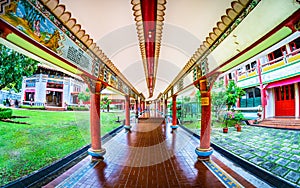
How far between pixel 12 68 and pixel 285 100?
41.3 feet

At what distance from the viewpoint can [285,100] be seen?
28.5ft

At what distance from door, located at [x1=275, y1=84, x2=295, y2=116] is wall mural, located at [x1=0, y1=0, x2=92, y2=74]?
11038 millimetres

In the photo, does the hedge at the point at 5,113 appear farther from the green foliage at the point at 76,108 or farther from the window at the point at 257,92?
the window at the point at 257,92

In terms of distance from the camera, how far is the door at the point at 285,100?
27.3 feet

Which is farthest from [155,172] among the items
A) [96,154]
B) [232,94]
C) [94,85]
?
[232,94]

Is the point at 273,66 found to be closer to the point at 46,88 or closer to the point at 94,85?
the point at 94,85

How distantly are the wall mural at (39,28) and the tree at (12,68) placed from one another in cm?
267

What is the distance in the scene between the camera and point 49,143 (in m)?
4.86

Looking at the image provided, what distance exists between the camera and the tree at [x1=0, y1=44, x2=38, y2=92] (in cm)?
351

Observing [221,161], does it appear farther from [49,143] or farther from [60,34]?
[49,143]

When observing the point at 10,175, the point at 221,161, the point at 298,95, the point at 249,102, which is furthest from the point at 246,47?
the point at 249,102

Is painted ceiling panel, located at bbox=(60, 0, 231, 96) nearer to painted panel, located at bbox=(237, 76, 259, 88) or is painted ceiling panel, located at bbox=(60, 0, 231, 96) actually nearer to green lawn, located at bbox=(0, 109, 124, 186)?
green lawn, located at bbox=(0, 109, 124, 186)

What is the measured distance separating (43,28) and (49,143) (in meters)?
4.66

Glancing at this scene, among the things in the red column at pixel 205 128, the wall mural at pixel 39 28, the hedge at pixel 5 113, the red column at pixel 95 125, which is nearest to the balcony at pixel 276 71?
the red column at pixel 205 128
